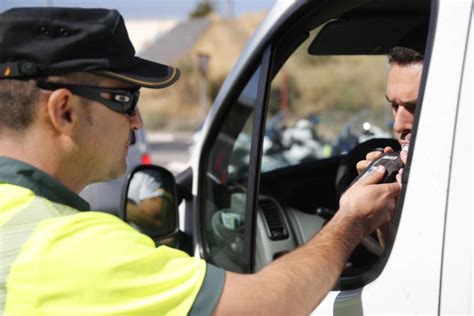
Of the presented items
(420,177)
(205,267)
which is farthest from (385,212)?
(205,267)

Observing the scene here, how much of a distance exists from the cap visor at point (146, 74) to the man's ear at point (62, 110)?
0.09 meters

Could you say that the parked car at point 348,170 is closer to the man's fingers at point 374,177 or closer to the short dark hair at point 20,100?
the man's fingers at point 374,177

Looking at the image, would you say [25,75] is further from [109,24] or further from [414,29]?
[414,29]

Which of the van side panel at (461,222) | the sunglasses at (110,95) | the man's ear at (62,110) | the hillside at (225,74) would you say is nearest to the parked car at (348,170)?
the van side panel at (461,222)

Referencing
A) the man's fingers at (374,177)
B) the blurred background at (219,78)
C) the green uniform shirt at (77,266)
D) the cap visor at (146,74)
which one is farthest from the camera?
the blurred background at (219,78)

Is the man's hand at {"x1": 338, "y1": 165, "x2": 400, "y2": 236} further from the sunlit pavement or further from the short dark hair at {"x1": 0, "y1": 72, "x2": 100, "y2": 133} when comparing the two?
the sunlit pavement

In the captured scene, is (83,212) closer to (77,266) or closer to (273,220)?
(77,266)

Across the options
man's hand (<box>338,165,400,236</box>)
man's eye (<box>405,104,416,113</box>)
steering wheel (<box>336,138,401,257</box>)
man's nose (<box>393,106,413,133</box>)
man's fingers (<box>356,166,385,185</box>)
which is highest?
man's eye (<box>405,104,416,113</box>)

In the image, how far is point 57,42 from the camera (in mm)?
1557

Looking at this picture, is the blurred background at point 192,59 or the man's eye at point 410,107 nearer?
the man's eye at point 410,107

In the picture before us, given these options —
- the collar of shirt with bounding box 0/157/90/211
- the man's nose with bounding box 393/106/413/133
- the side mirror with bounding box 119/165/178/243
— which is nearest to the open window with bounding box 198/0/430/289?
the side mirror with bounding box 119/165/178/243

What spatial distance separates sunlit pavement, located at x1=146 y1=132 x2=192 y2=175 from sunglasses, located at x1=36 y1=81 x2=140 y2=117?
48.5 feet

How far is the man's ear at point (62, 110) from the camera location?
156 cm

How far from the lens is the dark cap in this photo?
1.55m
